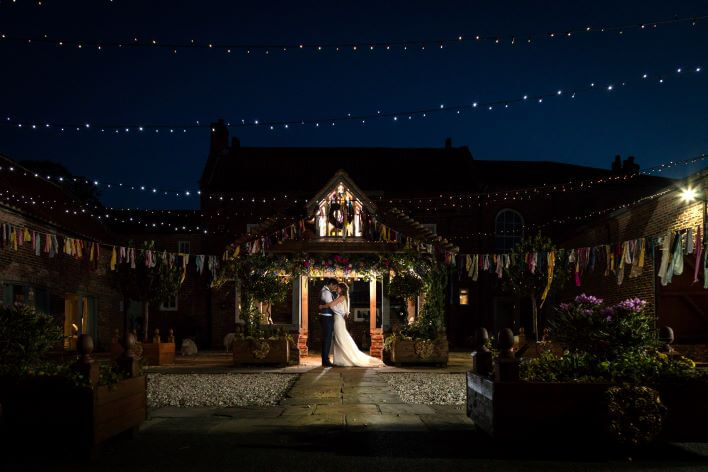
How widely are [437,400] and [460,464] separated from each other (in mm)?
4838

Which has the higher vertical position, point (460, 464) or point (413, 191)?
point (413, 191)

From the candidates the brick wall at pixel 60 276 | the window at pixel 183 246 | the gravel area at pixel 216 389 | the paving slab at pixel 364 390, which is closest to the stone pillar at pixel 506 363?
the gravel area at pixel 216 389

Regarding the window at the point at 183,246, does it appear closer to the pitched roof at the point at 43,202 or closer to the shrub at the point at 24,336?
the pitched roof at the point at 43,202

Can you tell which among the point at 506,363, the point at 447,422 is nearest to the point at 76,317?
the point at 447,422

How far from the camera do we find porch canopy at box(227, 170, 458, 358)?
1780 centimetres

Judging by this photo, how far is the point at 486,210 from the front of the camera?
2977cm

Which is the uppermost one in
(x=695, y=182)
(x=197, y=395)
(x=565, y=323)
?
(x=695, y=182)

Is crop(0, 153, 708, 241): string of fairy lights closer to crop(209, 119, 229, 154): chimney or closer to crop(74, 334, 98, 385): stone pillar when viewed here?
crop(209, 119, 229, 154): chimney

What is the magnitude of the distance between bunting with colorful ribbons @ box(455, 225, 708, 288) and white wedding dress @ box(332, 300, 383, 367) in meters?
3.41

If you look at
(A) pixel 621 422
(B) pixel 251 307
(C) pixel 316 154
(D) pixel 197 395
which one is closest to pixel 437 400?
(D) pixel 197 395

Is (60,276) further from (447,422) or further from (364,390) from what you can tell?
(447,422)

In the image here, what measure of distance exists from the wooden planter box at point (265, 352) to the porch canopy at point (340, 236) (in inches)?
71.1

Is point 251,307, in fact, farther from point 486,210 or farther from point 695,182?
point 486,210

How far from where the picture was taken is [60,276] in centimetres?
2320
